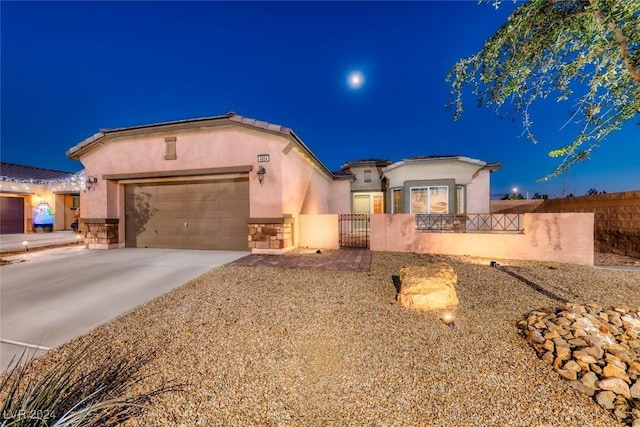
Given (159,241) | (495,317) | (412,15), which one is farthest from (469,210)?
(412,15)

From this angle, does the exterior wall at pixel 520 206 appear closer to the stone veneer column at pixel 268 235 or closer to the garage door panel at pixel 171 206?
the stone veneer column at pixel 268 235

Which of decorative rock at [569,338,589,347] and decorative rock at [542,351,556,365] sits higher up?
decorative rock at [569,338,589,347]

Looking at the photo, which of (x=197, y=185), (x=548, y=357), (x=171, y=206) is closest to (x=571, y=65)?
(x=548, y=357)

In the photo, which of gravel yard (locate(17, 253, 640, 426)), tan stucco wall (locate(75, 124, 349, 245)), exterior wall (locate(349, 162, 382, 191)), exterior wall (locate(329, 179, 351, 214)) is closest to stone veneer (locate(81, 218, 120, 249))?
tan stucco wall (locate(75, 124, 349, 245))

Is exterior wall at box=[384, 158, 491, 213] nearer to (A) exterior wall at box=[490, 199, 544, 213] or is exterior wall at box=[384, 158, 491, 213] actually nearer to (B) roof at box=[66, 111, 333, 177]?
(A) exterior wall at box=[490, 199, 544, 213]

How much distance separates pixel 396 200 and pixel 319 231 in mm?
5909

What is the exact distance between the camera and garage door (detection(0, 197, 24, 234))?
14.3 meters

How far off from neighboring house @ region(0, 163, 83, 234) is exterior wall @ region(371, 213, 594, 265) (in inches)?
699

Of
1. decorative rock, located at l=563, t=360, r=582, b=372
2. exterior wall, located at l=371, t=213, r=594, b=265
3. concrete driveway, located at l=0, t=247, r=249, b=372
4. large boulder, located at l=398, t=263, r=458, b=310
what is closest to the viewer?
decorative rock, located at l=563, t=360, r=582, b=372

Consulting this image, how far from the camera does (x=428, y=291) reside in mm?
3723

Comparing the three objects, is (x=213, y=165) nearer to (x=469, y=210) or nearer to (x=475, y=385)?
(x=475, y=385)

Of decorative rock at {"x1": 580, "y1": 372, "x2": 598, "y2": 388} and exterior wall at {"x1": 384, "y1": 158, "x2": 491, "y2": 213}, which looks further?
exterior wall at {"x1": 384, "y1": 158, "x2": 491, "y2": 213}

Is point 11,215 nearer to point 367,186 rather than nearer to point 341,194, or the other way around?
point 341,194

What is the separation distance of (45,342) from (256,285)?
276 cm
